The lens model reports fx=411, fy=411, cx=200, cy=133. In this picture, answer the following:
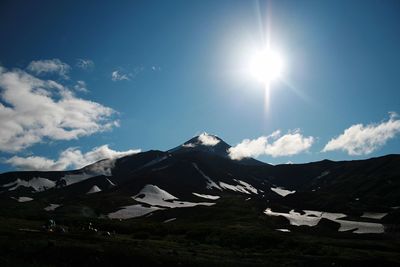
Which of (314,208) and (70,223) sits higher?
(314,208)

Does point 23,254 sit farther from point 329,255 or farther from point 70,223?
point 70,223

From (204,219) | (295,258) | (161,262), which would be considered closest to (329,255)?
(295,258)

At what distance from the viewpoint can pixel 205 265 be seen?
149 ft

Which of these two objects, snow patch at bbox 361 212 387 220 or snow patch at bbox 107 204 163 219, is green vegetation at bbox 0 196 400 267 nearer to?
snow patch at bbox 107 204 163 219

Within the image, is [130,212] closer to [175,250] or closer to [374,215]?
[374,215]

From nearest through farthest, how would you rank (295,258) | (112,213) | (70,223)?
(295,258)
(70,223)
(112,213)

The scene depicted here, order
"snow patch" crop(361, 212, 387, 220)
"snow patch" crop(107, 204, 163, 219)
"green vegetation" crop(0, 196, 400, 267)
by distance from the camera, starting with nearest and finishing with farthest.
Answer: "green vegetation" crop(0, 196, 400, 267)
"snow patch" crop(107, 204, 163, 219)
"snow patch" crop(361, 212, 387, 220)

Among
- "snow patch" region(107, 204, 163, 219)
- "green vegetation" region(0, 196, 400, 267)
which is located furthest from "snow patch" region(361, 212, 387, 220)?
"green vegetation" region(0, 196, 400, 267)

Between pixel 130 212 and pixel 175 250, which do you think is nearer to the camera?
pixel 175 250

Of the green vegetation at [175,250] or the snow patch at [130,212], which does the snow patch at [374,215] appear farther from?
the green vegetation at [175,250]

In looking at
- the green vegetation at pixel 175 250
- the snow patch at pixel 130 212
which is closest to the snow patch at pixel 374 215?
the snow patch at pixel 130 212

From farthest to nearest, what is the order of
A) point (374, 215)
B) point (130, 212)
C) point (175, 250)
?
point (130, 212), point (374, 215), point (175, 250)

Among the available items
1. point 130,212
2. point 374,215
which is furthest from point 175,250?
point 374,215

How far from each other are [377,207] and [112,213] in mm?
115343
